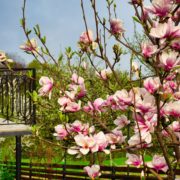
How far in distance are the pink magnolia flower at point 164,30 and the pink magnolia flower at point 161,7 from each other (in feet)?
0.34

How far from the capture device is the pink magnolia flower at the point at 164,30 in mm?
2496

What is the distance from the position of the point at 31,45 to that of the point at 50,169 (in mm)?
8487

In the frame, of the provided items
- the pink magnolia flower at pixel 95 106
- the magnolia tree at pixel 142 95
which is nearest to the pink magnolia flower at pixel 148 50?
the magnolia tree at pixel 142 95

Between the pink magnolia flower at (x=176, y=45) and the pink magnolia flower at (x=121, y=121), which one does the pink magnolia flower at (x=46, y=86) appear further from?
the pink magnolia flower at (x=176, y=45)

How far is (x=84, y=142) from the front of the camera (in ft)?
9.87

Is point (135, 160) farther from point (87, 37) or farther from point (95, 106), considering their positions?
point (87, 37)

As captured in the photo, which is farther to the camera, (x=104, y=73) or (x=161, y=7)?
(x=104, y=73)

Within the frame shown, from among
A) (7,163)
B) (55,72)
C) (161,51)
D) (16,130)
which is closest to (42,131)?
(7,163)

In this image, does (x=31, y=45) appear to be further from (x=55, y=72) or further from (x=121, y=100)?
(x=121, y=100)

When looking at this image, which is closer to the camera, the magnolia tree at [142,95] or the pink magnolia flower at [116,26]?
the magnolia tree at [142,95]

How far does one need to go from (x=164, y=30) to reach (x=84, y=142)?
0.93m

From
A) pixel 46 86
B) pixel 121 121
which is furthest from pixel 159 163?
pixel 46 86

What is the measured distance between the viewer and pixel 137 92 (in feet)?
9.32

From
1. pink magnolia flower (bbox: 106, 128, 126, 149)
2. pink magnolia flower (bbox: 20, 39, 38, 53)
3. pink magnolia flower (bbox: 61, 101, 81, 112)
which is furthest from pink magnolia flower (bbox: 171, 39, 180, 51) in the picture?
pink magnolia flower (bbox: 20, 39, 38, 53)
